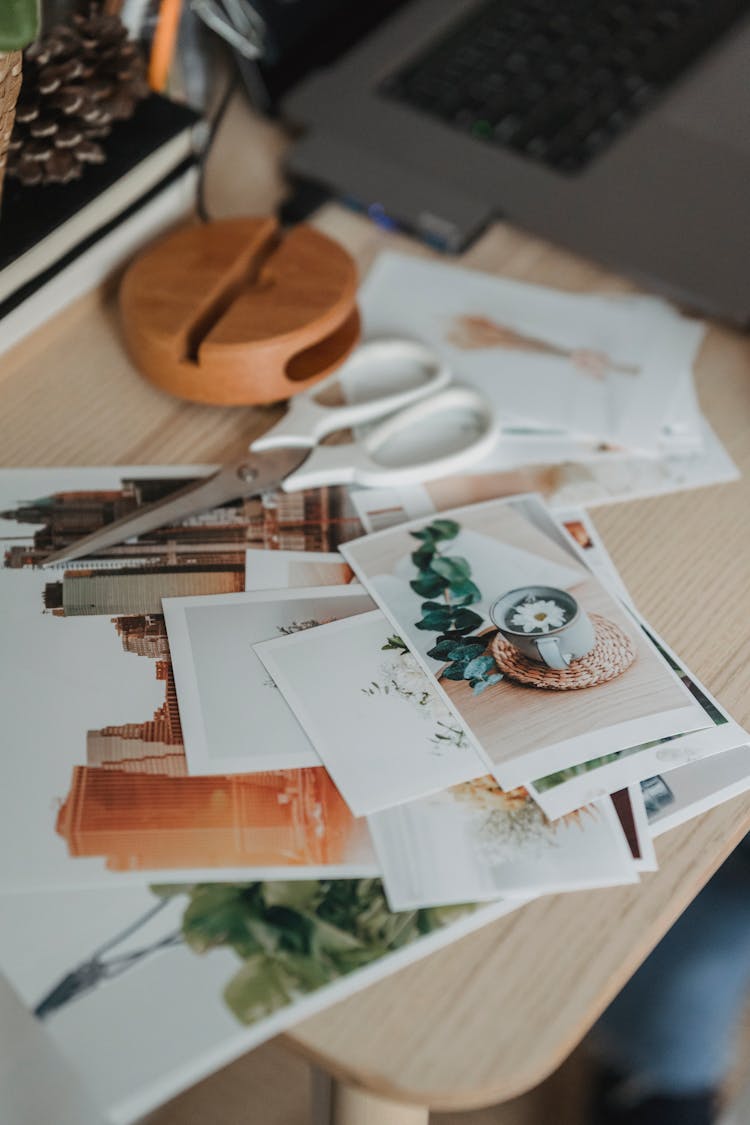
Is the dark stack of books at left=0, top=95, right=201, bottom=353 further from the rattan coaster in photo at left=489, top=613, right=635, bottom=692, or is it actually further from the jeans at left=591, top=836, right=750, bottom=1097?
the jeans at left=591, top=836, right=750, bottom=1097

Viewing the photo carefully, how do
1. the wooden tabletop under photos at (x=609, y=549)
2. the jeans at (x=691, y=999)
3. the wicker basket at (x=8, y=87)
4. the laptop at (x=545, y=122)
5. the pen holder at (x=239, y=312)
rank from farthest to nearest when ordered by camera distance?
the jeans at (x=691, y=999)
the laptop at (x=545, y=122)
the pen holder at (x=239, y=312)
the wicker basket at (x=8, y=87)
the wooden tabletop under photos at (x=609, y=549)

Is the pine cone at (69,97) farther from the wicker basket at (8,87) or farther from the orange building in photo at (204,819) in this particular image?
the orange building in photo at (204,819)

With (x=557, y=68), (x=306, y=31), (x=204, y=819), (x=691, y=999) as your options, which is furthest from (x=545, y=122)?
(x=691, y=999)

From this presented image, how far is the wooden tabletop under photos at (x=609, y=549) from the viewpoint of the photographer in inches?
16.1

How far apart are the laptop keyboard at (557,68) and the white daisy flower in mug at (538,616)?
0.38 metres

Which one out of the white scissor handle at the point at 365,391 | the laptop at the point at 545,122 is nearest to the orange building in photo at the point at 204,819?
the white scissor handle at the point at 365,391

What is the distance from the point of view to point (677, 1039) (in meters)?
0.90

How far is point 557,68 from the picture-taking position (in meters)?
0.82

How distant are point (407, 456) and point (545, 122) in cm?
33

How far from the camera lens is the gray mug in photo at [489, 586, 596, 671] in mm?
529

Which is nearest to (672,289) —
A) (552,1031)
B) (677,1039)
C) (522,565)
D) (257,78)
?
(522,565)

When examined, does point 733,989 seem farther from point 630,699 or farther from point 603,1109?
point 630,699

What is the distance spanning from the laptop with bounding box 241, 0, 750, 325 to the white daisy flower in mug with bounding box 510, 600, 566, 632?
0.27 meters

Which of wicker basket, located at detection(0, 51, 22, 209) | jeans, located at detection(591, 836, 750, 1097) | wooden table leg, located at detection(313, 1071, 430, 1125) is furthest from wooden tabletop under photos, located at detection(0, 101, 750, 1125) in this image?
jeans, located at detection(591, 836, 750, 1097)
